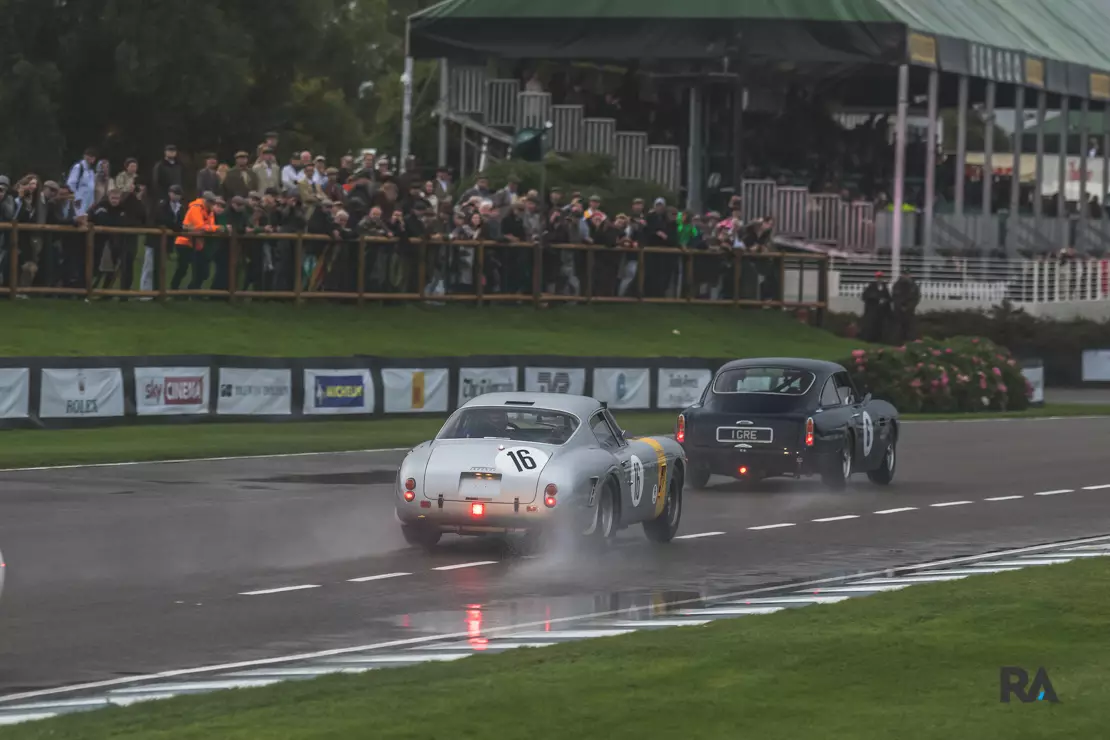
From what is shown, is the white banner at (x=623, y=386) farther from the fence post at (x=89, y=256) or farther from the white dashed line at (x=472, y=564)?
the white dashed line at (x=472, y=564)

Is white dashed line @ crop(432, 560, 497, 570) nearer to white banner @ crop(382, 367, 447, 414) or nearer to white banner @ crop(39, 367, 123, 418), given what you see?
white banner @ crop(39, 367, 123, 418)

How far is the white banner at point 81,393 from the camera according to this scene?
2791 cm

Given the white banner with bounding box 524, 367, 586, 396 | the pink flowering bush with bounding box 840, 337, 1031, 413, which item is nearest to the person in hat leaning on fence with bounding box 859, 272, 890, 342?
the pink flowering bush with bounding box 840, 337, 1031, 413

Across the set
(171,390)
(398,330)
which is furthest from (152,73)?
(171,390)

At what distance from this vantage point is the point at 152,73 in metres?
51.7

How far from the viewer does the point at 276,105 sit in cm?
5953

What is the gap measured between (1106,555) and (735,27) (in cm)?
3556

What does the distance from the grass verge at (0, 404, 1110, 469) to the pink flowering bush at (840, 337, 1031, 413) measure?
7.11m

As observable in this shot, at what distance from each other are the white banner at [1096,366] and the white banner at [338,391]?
23854 mm

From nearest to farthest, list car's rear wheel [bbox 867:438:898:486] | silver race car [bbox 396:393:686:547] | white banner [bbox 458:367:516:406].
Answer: silver race car [bbox 396:393:686:547] → car's rear wheel [bbox 867:438:898:486] → white banner [bbox 458:367:516:406]

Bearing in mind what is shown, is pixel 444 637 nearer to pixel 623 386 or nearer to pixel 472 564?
pixel 472 564

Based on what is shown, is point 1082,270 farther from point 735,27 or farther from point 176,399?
point 176,399

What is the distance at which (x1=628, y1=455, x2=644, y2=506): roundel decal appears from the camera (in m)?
18.0

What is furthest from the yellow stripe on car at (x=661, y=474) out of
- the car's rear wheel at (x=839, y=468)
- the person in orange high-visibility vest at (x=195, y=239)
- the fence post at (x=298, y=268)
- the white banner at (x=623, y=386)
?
the fence post at (x=298, y=268)
